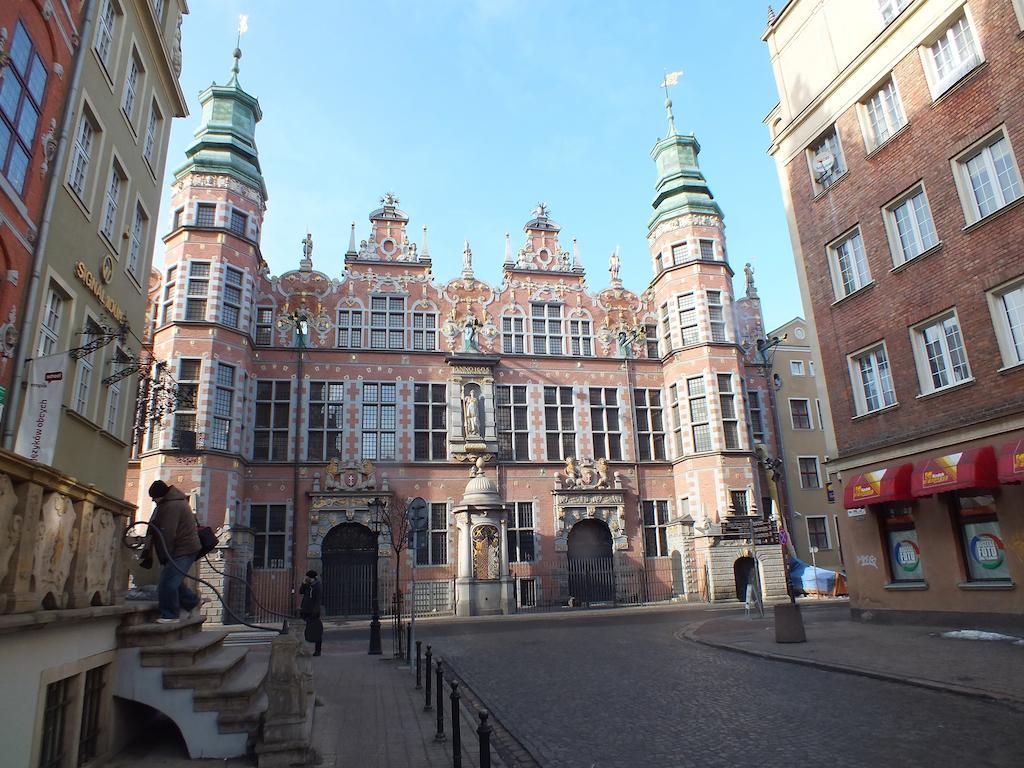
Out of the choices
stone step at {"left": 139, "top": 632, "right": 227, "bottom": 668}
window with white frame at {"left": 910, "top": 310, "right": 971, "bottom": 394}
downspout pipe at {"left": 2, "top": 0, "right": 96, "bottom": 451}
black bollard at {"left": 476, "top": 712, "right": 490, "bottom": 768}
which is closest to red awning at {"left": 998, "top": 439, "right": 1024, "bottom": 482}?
window with white frame at {"left": 910, "top": 310, "right": 971, "bottom": 394}

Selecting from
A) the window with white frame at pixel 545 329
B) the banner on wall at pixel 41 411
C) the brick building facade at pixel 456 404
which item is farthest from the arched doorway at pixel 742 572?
the banner on wall at pixel 41 411

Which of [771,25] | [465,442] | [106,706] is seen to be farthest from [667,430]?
[106,706]

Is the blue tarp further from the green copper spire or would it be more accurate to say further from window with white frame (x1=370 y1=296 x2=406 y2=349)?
the green copper spire

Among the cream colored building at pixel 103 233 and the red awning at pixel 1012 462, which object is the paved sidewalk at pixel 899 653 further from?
the cream colored building at pixel 103 233

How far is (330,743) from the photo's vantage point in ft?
24.6

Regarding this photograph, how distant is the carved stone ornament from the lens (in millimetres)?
5418

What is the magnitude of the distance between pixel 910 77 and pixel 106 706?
20.0 metres

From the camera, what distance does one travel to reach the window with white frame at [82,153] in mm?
12273

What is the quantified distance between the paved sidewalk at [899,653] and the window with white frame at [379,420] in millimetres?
16772

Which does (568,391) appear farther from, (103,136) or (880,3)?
(103,136)

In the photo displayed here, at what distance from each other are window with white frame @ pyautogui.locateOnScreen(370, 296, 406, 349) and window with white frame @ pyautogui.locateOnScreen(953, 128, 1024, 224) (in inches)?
905

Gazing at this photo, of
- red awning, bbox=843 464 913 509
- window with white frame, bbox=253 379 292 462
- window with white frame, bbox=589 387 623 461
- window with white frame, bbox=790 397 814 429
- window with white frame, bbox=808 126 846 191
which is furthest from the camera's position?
window with white frame, bbox=790 397 814 429

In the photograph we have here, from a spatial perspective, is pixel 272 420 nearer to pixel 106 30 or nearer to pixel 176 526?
pixel 106 30

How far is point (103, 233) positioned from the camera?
45.2ft
